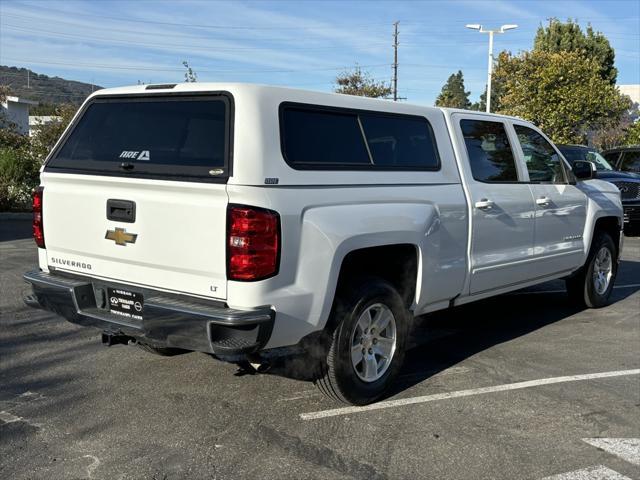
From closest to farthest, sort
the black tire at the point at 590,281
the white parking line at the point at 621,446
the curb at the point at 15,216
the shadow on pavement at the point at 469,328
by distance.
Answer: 1. the white parking line at the point at 621,446
2. the shadow on pavement at the point at 469,328
3. the black tire at the point at 590,281
4. the curb at the point at 15,216

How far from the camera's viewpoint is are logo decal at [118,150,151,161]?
3.96 m

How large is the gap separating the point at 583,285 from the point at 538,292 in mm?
1166

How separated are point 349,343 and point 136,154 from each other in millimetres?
1787

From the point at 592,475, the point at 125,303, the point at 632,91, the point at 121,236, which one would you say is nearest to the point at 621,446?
the point at 592,475

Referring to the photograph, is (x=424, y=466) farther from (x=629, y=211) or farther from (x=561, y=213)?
(x=629, y=211)

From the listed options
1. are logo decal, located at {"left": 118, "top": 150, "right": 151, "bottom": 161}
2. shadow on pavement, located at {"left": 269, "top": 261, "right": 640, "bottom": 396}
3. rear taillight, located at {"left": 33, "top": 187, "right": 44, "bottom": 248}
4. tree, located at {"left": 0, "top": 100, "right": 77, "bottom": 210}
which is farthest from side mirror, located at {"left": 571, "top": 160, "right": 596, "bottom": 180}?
tree, located at {"left": 0, "top": 100, "right": 77, "bottom": 210}

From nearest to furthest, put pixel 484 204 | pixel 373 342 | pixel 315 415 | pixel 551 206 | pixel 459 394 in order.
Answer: pixel 315 415 → pixel 373 342 → pixel 459 394 → pixel 484 204 → pixel 551 206

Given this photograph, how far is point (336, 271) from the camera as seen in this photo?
3.87 meters

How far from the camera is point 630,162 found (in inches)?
632

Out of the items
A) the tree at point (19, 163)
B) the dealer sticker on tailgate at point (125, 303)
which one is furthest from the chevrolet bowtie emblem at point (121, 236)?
the tree at point (19, 163)

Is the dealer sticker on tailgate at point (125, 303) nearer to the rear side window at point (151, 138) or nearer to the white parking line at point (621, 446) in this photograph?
the rear side window at point (151, 138)

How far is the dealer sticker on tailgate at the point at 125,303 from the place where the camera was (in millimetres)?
3875

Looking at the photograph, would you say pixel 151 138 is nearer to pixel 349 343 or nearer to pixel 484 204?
pixel 349 343

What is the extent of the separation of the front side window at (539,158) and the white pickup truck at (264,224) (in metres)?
0.94
